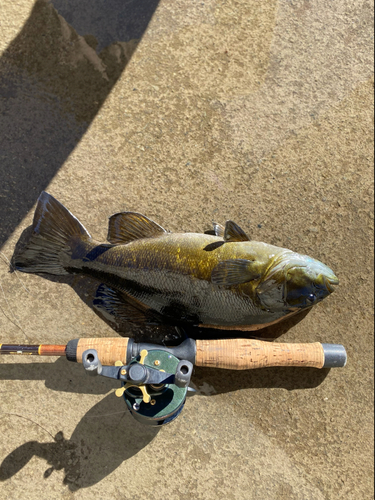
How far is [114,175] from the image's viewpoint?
9.14 ft

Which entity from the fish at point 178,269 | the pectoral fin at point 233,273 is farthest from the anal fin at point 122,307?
the pectoral fin at point 233,273

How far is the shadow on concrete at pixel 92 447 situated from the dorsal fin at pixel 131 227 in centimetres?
121

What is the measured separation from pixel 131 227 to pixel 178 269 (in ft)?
1.67

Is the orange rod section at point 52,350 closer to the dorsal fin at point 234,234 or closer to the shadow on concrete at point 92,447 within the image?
the shadow on concrete at point 92,447

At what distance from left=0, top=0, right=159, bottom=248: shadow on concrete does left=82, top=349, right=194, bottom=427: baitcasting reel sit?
4.79ft

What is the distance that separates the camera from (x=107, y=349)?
236cm

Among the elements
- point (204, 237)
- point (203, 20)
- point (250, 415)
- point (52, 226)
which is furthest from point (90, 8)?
point (250, 415)

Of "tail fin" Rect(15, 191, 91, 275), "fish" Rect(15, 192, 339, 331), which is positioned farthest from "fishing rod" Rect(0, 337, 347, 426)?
"tail fin" Rect(15, 191, 91, 275)

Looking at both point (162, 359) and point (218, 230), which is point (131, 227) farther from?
point (162, 359)

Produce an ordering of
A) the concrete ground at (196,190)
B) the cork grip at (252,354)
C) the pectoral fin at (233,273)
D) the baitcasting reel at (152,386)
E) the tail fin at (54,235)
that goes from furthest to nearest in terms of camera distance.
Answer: the concrete ground at (196,190) < the tail fin at (54,235) < the cork grip at (252,354) < the pectoral fin at (233,273) < the baitcasting reel at (152,386)

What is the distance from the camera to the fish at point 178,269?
2.34 m

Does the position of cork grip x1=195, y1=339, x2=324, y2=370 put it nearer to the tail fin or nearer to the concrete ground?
the concrete ground

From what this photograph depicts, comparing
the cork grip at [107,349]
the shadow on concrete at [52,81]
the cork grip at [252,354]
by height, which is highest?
the shadow on concrete at [52,81]

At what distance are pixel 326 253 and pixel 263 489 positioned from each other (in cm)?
188
